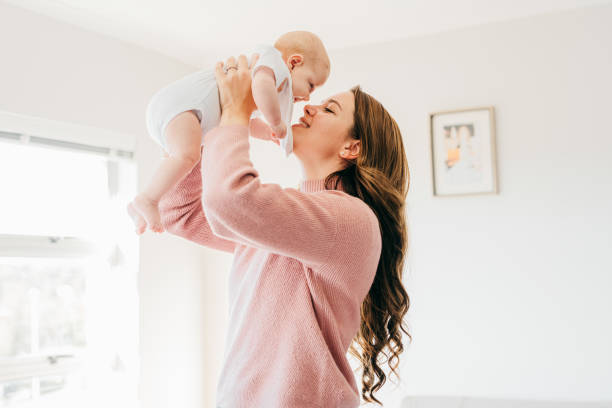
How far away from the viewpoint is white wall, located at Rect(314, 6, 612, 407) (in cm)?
274

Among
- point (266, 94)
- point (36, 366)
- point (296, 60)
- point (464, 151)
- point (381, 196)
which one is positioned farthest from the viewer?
point (464, 151)

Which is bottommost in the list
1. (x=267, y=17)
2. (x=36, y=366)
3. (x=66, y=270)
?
(x=36, y=366)

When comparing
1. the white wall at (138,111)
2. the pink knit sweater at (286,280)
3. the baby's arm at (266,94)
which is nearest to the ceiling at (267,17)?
the white wall at (138,111)

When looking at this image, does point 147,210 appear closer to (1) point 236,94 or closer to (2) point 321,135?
(1) point 236,94

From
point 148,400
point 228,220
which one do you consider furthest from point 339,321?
point 148,400

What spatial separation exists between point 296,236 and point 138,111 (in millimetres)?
2253

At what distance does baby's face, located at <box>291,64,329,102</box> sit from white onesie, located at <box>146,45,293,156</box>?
0.49ft

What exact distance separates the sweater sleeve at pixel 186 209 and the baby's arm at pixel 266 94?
28 centimetres

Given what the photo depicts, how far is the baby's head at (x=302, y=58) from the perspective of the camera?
1.38 m

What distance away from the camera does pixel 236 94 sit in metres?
1.10

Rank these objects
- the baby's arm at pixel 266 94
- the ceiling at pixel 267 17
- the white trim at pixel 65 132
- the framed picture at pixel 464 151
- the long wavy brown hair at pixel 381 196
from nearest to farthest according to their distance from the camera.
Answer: the baby's arm at pixel 266 94 < the long wavy brown hair at pixel 381 196 < the white trim at pixel 65 132 < the ceiling at pixel 267 17 < the framed picture at pixel 464 151

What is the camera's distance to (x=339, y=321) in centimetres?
117

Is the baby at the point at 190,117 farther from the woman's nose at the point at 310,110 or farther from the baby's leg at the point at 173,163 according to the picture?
the woman's nose at the point at 310,110

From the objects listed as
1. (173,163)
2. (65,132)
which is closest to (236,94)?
(173,163)
